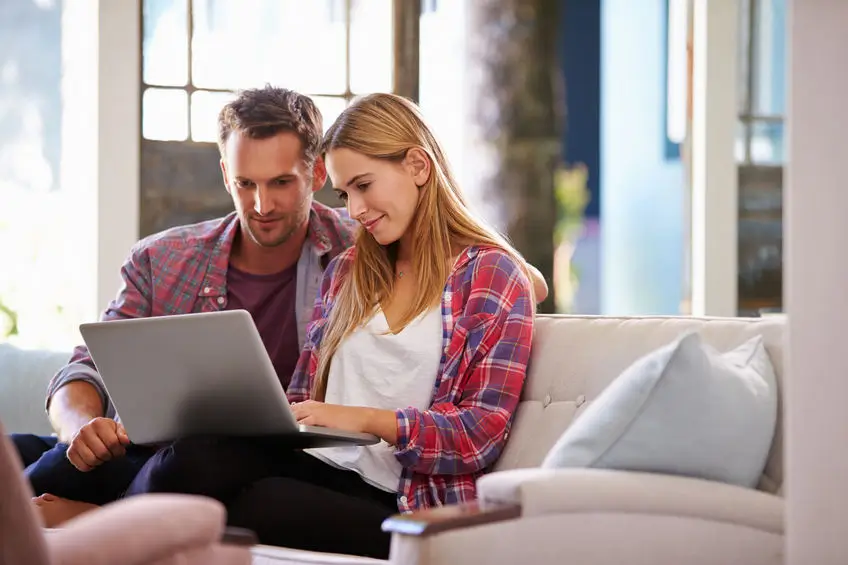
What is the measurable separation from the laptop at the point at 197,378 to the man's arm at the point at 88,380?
0.38 meters

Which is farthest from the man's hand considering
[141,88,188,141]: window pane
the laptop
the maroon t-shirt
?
[141,88,188,141]: window pane

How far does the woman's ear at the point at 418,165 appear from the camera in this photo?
2293 mm

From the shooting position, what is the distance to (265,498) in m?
1.97

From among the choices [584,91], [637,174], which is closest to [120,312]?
[584,91]

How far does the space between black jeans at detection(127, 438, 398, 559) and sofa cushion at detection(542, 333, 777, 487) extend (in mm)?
407

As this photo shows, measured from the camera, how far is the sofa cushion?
1.71 meters

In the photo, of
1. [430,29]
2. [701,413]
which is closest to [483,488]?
[701,413]

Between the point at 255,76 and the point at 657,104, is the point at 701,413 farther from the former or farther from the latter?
the point at 657,104

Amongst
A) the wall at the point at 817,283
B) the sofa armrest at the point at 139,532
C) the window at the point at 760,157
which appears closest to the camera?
the wall at the point at 817,283

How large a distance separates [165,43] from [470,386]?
2495mm

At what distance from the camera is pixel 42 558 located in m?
1.15

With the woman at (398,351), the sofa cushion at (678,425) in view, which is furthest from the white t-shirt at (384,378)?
the sofa cushion at (678,425)

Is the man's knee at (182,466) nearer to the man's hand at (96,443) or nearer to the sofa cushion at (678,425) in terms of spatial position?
the man's hand at (96,443)

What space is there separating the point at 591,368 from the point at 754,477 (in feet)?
1.53
